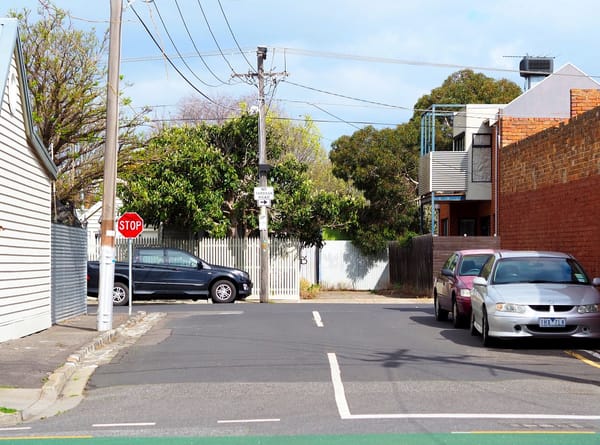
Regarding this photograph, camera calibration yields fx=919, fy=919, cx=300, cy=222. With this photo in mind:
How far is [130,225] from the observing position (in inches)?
912

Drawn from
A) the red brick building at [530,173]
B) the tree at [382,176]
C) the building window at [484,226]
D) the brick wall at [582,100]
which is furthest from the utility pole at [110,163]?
the tree at [382,176]

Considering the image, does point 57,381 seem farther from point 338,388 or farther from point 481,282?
point 481,282

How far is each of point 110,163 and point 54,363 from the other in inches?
216

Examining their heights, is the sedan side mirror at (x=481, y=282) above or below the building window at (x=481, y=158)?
below

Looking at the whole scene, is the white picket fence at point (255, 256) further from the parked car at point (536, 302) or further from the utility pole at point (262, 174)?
the parked car at point (536, 302)

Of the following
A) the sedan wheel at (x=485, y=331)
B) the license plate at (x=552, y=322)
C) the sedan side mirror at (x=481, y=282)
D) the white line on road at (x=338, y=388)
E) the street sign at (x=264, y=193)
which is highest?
the street sign at (x=264, y=193)

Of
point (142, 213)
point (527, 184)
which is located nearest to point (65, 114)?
point (142, 213)

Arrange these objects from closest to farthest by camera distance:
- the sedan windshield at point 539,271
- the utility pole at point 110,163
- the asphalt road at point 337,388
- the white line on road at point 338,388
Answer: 1. the asphalt road at point 337,388
2. the white line on road at point 338,388
3. the sedan windshield at point 539,271
4. the utility pole at point 110,163

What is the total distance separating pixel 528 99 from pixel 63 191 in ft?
55.1

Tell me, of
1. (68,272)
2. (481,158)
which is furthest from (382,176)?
(68,272)

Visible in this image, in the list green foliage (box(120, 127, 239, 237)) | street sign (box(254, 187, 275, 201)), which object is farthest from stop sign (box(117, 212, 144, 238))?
street sign (box(254, 187, 275, 201))

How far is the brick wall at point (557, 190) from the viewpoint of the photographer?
757 inches

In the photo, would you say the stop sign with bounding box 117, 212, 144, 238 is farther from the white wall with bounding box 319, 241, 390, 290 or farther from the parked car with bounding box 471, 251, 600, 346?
the white wall with bounding box 319, 241, 390, 290

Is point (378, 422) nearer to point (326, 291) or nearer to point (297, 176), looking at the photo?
Result: point (297, 176)
